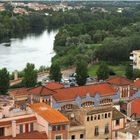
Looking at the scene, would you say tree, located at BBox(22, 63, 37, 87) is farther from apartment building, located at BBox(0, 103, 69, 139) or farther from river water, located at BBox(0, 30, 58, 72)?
apartment building, located at BBox(0, 103, 69, 139)

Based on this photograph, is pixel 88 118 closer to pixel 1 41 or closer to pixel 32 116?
pixel 32 116

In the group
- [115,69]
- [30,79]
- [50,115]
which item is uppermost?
[50,115]

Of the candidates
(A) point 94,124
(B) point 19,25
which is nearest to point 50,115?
(A) point 94,124

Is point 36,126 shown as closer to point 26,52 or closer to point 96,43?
point 26,52

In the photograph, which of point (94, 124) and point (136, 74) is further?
point (136, 74)

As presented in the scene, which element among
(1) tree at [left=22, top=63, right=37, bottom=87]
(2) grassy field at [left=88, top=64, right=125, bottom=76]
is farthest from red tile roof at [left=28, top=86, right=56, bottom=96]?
(2) grassy field at [left=88, top=64, right=125, bottom=76]

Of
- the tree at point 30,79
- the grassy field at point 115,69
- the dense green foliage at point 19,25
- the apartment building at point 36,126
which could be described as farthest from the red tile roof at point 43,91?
the dense green foliage at point 19,25

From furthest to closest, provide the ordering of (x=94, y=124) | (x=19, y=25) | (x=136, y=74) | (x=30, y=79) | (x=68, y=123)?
(x=19, y=25)
(x=136, y=74)
(x=30, y=79)
(x=94, y=124)
(x=68, y=123)
